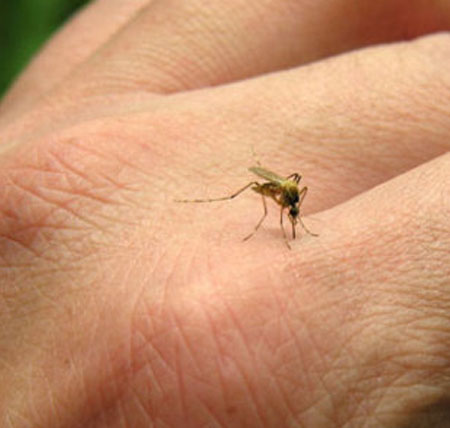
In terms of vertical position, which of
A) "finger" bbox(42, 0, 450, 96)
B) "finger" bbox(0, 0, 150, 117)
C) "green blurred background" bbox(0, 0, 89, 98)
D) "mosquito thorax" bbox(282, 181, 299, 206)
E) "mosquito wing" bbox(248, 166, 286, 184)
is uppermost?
"green blurred background" bbox(0, 0, 89, 98)

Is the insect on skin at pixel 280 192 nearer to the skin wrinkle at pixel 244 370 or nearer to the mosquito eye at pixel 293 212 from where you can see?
A: the mosquito eye at pixel 293 212

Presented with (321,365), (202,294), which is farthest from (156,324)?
(321,365)

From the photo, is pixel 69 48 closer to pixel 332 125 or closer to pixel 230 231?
pixel 332 125

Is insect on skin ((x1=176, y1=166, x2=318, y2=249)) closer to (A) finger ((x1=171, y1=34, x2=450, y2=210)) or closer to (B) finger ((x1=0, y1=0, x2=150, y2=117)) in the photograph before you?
(A) finger ((x1=171, y1=34, x2=450, y2=210))

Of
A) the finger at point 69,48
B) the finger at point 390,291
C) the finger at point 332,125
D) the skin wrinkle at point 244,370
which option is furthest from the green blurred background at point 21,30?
the skin wrinkle at point 244,370

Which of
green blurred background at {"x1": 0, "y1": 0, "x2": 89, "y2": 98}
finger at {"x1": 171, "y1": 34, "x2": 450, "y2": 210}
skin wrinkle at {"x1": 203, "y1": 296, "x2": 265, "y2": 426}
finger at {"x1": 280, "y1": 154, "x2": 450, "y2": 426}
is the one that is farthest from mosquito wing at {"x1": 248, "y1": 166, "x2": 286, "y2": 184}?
green blurred background at {"x1": 0, "y1": 0, "x2": 89, "y2": 98}
